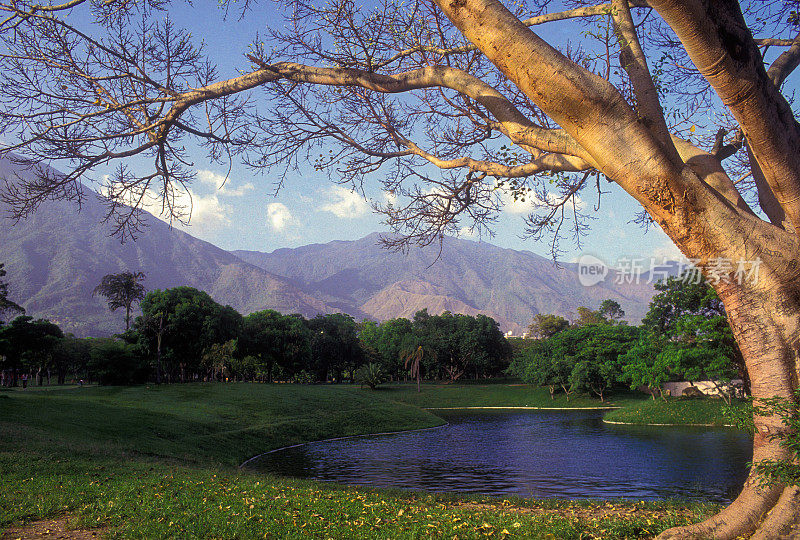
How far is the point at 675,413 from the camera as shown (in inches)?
1374

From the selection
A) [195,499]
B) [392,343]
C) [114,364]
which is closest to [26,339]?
[114,364]

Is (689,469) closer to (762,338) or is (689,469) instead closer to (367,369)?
(762,338)

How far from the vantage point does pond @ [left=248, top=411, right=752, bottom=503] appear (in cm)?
1527

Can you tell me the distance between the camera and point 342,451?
79.6ft

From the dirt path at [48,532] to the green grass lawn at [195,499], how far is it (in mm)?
206

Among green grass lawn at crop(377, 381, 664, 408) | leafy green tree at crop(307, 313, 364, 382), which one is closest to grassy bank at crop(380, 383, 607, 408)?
green grass lawn at crop(377, 381, 664, 408)

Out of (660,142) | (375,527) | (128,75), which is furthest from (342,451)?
(660,142)

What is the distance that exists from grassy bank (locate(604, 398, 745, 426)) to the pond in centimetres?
282

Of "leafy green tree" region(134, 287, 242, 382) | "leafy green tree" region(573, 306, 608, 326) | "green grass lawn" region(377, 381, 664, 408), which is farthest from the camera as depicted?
"leafy green tree" region(573, 306, 608, 326)

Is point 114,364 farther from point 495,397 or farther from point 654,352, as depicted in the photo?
point 654,352

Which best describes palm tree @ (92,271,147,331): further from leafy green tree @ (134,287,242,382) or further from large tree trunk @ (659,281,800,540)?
large tree trunk @ (659,281,800,540)

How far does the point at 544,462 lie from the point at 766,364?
17.3 meters

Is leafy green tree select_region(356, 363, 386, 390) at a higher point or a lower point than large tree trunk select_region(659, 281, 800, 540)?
lower

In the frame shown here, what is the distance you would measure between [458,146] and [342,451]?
1877 centimetres
